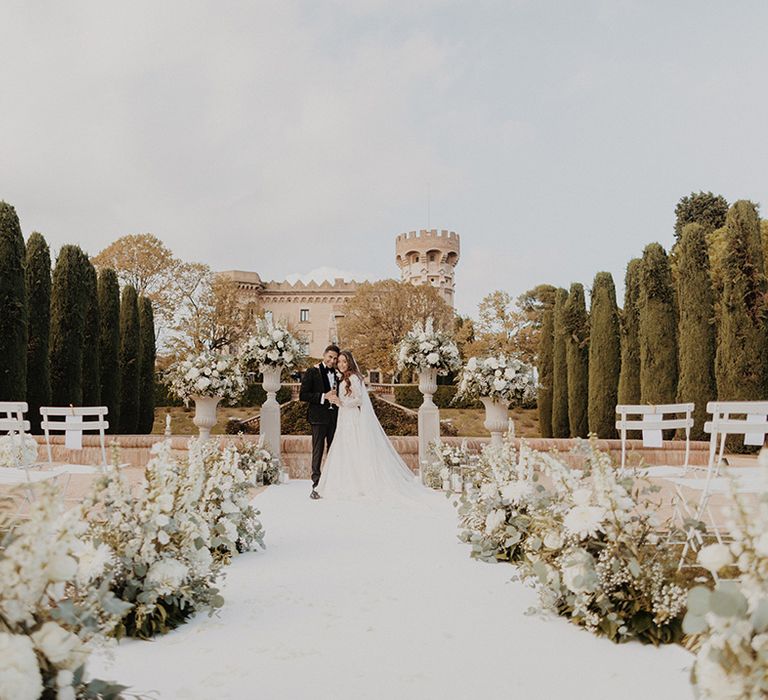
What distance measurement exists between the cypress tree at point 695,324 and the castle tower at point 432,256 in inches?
1463

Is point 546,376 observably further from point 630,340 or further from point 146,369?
point 146,369

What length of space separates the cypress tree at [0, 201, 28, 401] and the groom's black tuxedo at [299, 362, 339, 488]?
25.3 feet

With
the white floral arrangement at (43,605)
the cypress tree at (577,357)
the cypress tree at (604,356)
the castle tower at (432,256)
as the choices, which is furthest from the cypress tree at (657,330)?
the castle tower at (432,256)

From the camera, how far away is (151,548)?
306cm

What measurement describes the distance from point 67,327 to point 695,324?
1472 centimetres

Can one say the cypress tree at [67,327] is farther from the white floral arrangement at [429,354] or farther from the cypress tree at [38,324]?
the white floral arrangement at [429,354]

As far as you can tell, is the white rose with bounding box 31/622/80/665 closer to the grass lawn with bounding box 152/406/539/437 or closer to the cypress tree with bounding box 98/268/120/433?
the cypress tree with bounding box 98/268/120/433

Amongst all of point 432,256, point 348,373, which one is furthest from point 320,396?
point 432,256

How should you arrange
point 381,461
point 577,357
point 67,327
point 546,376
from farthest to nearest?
point 546,376
point 577,357
point 67,327
point 381,461

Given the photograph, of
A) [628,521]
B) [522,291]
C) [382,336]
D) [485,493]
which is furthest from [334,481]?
[522,291]

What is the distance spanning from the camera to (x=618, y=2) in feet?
29.2

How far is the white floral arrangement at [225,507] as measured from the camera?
13.9ft

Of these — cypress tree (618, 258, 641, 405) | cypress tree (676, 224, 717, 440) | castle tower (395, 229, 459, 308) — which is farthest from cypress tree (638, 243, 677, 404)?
castle tower (395, 229, 459, 308)

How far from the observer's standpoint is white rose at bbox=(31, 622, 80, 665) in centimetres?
141
